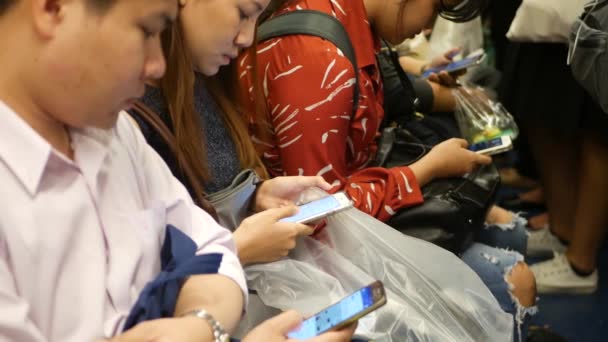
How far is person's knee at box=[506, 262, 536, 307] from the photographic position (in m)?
1.30

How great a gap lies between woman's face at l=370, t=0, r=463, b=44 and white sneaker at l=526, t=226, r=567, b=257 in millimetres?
952

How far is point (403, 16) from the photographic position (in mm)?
1396

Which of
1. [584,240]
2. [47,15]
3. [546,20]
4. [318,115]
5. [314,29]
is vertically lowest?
[584,240]

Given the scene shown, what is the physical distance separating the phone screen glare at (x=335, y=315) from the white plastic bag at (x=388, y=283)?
117 millimetres

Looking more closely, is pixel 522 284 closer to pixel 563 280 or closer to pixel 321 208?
pixel 321 208

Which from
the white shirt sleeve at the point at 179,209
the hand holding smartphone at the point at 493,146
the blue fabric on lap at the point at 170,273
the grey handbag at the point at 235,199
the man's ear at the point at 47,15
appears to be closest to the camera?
the man's ear at the point at 47,15

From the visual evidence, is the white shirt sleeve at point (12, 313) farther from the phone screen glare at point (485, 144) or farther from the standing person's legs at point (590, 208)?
the standing person's legs at point (590, 208)

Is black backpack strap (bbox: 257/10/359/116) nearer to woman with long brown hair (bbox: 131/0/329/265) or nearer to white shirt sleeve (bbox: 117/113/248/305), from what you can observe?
woman with long brown hair (bbox: 131/0/329/265)

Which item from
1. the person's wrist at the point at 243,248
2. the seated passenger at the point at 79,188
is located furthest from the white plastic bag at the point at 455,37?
the seated passenger at the point at 79,188

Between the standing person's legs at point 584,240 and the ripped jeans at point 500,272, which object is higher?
the ripped jeans at point 500,272

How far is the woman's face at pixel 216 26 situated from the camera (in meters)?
0.97

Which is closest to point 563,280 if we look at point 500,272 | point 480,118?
point 480,118

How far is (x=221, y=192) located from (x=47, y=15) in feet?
1.75

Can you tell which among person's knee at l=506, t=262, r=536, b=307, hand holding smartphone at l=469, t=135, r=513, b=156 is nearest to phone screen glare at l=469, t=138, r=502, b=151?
hand holding smartphone at l=469, t=135, r=513, b=156
